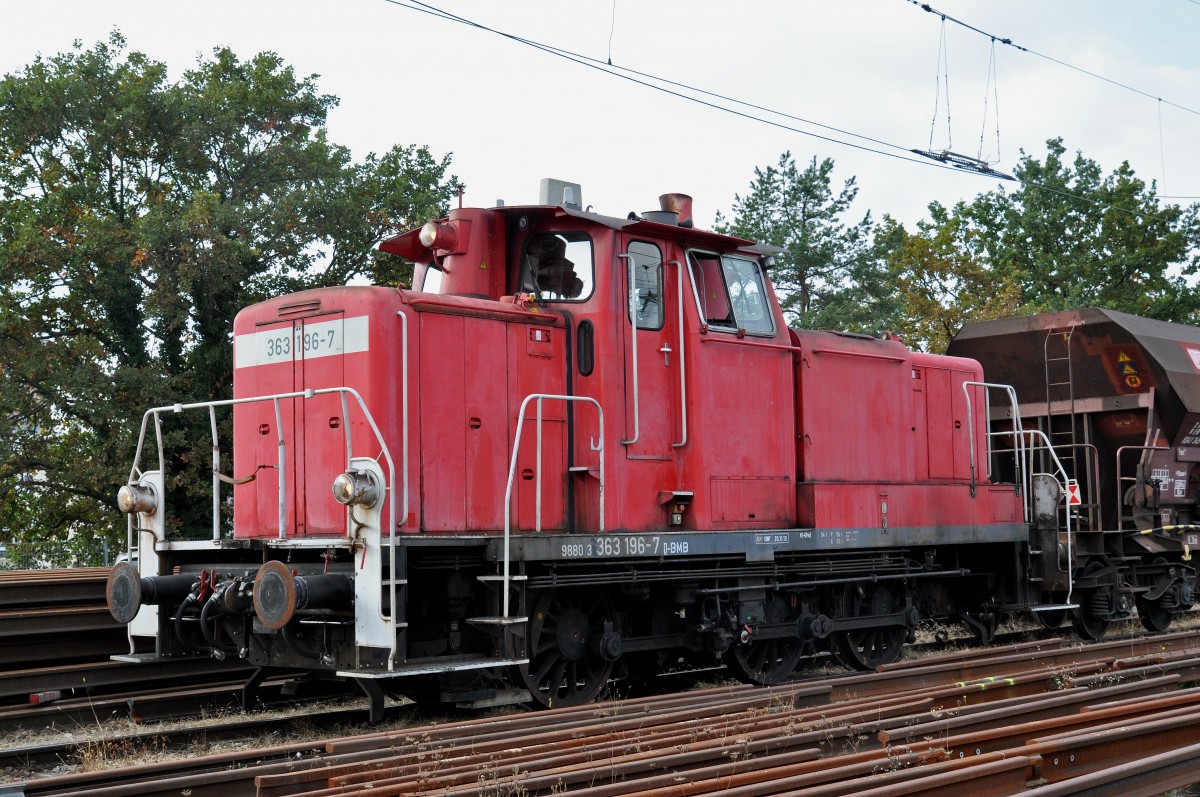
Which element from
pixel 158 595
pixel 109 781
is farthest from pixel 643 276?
pixel 109 781

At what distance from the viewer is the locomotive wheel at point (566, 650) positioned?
8422 mm

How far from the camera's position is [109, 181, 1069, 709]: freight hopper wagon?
7977 mm

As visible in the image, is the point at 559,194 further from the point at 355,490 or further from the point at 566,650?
the point at 566,650

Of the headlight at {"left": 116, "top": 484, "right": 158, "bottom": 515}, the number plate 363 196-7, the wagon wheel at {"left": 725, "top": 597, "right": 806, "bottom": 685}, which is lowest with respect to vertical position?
the wagon wheel at {"left": 725, "top": 597, "right": 806, "bottom": 685}

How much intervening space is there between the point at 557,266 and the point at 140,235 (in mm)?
14965

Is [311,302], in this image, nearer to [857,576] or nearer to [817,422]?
[817,422]

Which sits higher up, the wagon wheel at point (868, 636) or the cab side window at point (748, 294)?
the cab side window at point (748, 294)

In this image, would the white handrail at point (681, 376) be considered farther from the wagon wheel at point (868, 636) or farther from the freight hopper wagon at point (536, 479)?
the wagon wheel at point (868, 636)

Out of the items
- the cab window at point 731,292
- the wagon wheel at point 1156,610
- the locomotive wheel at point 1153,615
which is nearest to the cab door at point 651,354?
the cab window at point 731,292

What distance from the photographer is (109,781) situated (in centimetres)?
620

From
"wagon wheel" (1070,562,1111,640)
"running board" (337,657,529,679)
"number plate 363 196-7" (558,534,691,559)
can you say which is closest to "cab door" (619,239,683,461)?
"number plate 363 196-7" (558,534,691,559)

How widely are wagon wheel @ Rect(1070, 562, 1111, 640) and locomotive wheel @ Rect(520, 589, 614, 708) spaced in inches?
295

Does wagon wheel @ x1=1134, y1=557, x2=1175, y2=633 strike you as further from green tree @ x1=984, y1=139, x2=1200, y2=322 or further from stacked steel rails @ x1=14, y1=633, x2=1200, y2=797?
green tree @ x1=984, y1=139, x2=1200, y2=322

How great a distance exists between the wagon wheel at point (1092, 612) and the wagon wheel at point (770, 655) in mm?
5277
